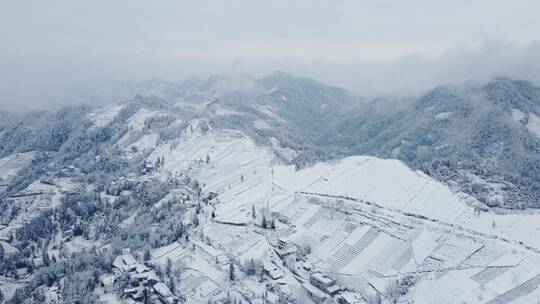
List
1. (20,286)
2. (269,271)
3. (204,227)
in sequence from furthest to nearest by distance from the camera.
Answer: (204,227) → (20,286) → (269,271)

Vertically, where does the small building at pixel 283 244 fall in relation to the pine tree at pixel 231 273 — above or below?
above

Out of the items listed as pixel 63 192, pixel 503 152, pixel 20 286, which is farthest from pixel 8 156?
pixel 503 152

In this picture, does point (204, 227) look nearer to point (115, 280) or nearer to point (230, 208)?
point (230, 208)

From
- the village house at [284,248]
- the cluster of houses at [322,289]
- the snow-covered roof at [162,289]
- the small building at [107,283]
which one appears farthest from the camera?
the village house at [284,248]

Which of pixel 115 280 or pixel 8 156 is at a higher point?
pixel 115 280

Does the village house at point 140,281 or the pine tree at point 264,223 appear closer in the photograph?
the village house at point 140,281

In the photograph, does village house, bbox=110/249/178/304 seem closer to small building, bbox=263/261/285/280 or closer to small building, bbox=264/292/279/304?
small building, bbox=264/292/279/304

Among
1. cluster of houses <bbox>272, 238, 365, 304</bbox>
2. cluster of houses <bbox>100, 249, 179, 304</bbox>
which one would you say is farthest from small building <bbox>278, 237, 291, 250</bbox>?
cluster of houses <bbox>100, 249, 179, 304</bbox>

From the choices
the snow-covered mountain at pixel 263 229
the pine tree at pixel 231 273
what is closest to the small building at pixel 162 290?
the snow-covered mountain at pixel 263 229

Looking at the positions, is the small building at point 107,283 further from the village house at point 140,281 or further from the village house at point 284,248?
the village house at point 284,248
